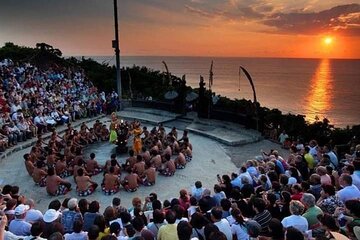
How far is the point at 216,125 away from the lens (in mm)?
20078

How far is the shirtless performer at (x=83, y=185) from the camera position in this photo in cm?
1111

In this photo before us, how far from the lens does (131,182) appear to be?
1155 cm

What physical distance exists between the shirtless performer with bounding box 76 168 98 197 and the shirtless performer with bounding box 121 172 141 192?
1.08 meters

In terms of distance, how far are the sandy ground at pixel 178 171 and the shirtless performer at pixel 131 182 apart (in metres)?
0.17

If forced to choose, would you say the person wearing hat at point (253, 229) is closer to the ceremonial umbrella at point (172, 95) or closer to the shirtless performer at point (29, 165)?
the shirtless performer at point (29, 165)

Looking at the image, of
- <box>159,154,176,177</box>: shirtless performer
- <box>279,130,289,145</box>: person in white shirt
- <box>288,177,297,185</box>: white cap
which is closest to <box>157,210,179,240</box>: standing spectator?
<box>288,177,297,185</box>: white cap

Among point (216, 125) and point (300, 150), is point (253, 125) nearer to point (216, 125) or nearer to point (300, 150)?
point (216, 125)

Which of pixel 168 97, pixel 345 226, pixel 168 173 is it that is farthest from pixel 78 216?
pixel 168 97

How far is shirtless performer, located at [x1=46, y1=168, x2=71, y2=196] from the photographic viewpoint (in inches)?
439

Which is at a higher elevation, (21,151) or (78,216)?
(78,216)

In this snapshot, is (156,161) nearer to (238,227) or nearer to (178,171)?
(178,171)

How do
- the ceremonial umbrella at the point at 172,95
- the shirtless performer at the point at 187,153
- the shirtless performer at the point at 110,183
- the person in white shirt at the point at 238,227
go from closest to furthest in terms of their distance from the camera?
the person in white shirt at the point at 238,227
the shirtless performer at the point at 110,183
the shirtless performer at the point at 187,153
the ceremonial umbrella at the point at 172,95

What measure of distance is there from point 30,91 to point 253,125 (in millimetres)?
13200

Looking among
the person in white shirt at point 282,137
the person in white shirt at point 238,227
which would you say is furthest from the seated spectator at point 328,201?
the person in white shirt at point 282,137
